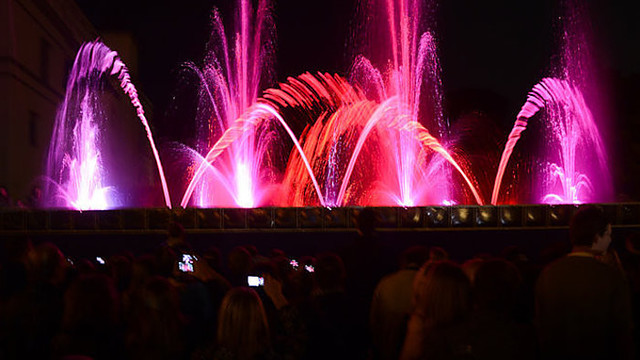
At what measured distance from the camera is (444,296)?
346 centimetres

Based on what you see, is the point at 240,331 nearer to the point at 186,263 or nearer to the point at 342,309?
the point at 342,309

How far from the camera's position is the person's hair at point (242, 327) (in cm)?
377

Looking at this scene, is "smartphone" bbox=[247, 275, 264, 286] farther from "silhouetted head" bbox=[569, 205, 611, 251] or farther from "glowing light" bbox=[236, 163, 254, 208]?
"glowing light" bbox=[236, 163, 254, 208]

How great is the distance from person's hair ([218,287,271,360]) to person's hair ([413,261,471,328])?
43.0 inches

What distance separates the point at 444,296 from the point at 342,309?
1.61m

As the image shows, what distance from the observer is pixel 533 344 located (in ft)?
10.7

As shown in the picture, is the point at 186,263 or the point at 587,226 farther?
the point at 186,263

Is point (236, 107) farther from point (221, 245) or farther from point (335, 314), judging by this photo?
point (335, 314)

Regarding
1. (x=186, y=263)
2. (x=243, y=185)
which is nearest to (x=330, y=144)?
(x=243, y=185)

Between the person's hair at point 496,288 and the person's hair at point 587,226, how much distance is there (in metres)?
0.88

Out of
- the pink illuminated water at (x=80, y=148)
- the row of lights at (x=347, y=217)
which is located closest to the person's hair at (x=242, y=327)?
the row of lights at (x=347, y=217)

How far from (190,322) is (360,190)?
96.7 ft

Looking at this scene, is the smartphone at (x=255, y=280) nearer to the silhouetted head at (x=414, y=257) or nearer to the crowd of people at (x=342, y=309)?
the crowd of people at (x=342, y=309)

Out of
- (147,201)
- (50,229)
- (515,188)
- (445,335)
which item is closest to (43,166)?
(147,201)
